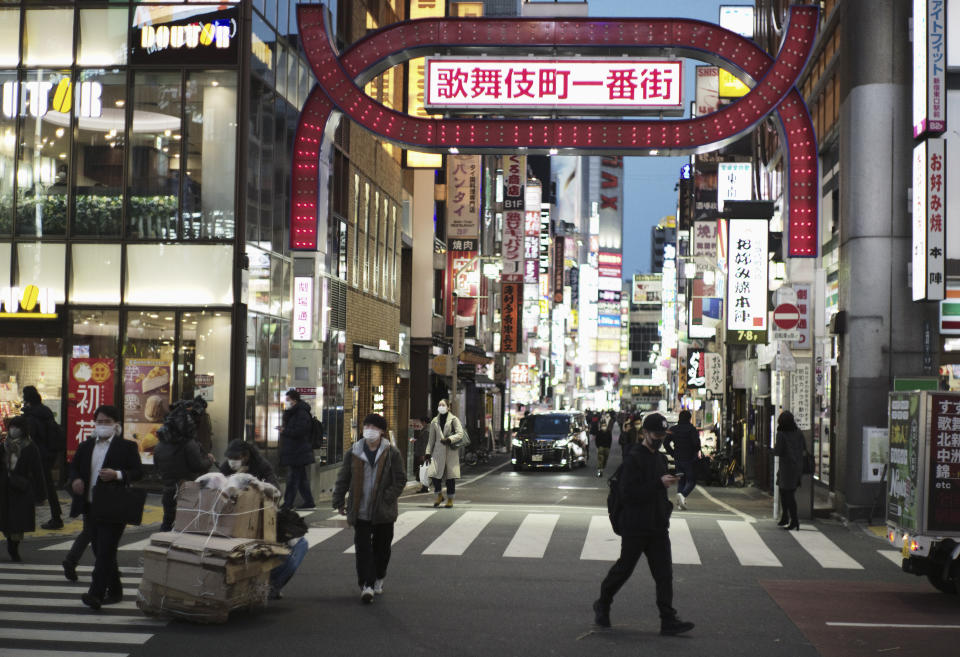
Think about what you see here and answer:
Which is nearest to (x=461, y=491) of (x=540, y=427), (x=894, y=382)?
(x=894, y=382)

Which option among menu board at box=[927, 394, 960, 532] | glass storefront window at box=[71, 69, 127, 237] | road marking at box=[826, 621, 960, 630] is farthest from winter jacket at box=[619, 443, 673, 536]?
glass storefront window at box=[71, 69, 127, 237]

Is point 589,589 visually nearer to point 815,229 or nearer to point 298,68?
point 815,229

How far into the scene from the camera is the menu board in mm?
12555

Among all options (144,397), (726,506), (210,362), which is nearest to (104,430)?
(144,397)

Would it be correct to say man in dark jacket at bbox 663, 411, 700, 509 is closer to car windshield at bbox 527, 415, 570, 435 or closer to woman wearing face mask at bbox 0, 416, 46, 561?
woman wearing face mask at bbox 0, 416, 46, 561

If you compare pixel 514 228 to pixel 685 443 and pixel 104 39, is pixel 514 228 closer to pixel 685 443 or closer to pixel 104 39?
pixel 685 443

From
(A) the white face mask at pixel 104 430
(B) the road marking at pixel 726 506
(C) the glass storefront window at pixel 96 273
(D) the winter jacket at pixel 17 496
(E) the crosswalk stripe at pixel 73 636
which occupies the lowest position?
(B) the road marking at pixel 726 506

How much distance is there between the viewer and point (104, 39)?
2497 cm

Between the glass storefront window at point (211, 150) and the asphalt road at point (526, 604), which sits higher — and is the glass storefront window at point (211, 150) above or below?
above

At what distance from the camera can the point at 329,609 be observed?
11.5 meters

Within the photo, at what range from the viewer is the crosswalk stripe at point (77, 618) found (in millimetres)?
10617

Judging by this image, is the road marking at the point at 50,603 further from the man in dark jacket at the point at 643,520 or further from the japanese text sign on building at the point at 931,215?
the japanese text sign on building at the point at 931,215

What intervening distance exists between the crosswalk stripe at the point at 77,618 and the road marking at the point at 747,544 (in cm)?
778

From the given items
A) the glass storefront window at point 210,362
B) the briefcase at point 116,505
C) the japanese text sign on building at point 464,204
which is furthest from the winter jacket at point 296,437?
the japanese text sign on building at point 464,204
